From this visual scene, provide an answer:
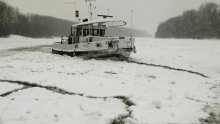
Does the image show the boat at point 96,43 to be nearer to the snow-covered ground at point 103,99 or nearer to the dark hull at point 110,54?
the dark hull at point 110,54

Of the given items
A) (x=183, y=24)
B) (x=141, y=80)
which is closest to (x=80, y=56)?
(x=141, y=80)

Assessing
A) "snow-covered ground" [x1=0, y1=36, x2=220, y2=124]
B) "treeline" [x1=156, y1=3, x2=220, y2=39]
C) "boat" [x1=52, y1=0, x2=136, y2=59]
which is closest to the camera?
"snow-covered ground" [x1=0, y1=36, x2=220, y2=124]

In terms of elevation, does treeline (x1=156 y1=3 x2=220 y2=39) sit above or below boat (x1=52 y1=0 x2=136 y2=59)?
above

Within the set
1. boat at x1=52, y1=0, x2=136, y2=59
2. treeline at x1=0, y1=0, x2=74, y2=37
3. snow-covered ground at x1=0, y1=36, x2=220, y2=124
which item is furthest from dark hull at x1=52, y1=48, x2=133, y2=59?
treeline at x1=0, y1=0, x2=74, y2=37

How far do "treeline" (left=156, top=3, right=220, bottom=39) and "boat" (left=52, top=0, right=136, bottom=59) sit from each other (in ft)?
192

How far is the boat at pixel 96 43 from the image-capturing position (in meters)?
20.5

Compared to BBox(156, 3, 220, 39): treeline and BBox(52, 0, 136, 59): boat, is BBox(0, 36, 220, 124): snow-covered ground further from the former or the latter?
BBox(156, 3, 220, 39): treeline

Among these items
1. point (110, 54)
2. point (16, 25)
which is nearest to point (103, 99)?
point (110, 54)

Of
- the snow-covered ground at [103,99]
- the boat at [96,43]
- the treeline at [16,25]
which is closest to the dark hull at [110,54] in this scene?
the boat at [96,43]

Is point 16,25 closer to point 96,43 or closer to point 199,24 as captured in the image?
point 199,24

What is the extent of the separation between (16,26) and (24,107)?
316ft

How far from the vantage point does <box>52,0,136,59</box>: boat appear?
2047 centimetres

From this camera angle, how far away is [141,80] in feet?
41.5

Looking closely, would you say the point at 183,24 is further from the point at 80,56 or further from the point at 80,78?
the point at 80,78
